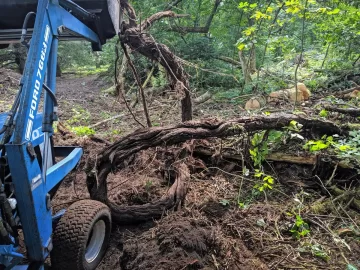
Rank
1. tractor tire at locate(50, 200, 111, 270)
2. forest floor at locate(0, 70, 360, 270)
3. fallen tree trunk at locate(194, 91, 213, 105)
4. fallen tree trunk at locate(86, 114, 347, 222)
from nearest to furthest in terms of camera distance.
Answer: tractor tire at locate(50, 200, 111, 270) → forest floor at locate(0, 70, 360, 270) → fallen tree trunk at locate(86, 114, 347, 222) → fallen tree trunk at locate(194, 91, 213, 105)

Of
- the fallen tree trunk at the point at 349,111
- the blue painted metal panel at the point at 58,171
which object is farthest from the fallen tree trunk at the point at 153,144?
the fallen tree trunk at the point at 349,111

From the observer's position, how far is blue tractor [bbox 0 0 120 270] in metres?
2.20

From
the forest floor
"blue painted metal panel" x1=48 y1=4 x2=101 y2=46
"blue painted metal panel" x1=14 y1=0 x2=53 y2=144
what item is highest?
"blue painted metal panel" x1=48 y1=4 x2=101 y2=46

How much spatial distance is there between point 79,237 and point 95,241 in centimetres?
49

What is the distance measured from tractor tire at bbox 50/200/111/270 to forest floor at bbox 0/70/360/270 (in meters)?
0.20

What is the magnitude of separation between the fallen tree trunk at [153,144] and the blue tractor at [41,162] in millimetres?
322

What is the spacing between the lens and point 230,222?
11.5 feet

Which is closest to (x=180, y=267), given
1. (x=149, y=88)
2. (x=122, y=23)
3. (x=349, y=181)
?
(x=349, y=181)

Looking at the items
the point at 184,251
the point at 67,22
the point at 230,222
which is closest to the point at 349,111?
the point at 230,222

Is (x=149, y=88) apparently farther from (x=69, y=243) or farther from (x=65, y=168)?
(x=69, y=243)

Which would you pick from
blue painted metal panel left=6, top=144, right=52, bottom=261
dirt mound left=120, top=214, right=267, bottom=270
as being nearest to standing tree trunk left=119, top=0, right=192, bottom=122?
dirt mound left=120, top=214, right=267, bottom=270

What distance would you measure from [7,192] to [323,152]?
3.63 meters

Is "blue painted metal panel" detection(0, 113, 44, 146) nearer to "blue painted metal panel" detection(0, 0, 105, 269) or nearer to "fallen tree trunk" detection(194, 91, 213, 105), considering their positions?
"blue painted metal panel" detection(0, 0, 105, 269)

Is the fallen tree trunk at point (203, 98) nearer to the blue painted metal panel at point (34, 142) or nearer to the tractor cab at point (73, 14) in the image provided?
the tractor cab at point (73, 14)
